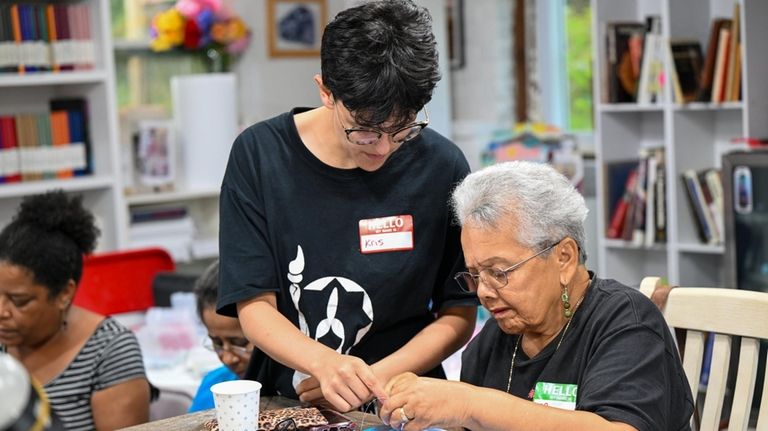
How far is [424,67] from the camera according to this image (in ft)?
5.80

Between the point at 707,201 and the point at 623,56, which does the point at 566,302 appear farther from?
the point at 623,56

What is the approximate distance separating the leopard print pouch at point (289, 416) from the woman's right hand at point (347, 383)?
0.14 feet

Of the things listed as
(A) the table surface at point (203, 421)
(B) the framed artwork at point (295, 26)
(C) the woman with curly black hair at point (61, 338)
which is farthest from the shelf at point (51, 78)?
(A) the table surface at point (203, 421)

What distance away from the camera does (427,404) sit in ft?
5.24

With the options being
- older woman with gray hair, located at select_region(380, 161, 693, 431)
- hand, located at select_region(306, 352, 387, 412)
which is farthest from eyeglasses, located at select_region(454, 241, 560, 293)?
hand, located at select_region(306, 352, 387, 412)

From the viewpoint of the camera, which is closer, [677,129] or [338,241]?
[338,241]

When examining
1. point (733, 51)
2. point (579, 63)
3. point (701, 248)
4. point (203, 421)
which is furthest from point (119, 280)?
point (579, 63)

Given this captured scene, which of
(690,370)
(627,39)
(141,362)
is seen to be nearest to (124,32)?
(627,39)

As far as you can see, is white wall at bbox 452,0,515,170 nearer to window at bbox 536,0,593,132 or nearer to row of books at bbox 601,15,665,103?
window at bbox 536,0,593,132

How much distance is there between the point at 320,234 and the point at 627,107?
3.11 meters

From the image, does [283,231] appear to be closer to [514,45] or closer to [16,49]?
[16,49]

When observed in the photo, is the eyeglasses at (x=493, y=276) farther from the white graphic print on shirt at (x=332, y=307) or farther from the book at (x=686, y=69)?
the book at (x=686, y=69)

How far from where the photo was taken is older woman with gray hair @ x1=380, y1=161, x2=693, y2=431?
1579 millimetres

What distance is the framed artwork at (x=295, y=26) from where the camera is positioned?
5.85 m
